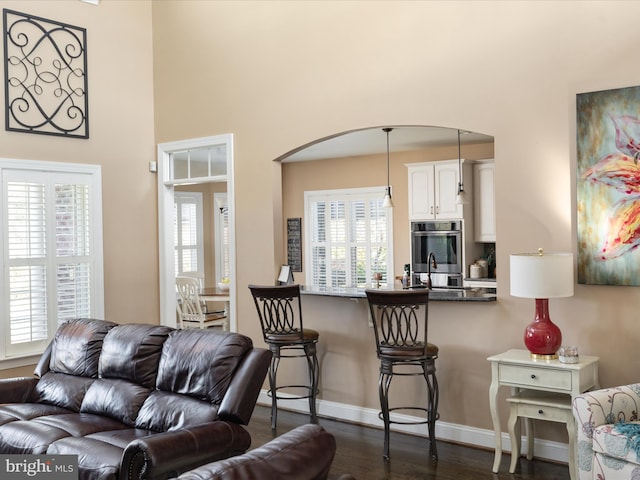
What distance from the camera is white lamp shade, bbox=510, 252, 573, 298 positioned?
13.0 ft

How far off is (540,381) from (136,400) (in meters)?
2.39

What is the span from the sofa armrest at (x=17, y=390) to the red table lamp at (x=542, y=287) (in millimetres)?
3247

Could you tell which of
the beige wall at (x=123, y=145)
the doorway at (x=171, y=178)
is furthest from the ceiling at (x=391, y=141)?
the beige wall at (x=123, y=145)

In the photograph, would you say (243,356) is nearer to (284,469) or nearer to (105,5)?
(284,469)

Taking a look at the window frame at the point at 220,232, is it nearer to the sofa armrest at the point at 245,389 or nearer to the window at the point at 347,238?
the window at the point at 347,238

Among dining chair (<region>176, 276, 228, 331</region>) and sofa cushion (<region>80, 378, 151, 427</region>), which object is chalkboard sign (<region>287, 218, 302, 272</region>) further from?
sofa cushion (<region>80, 378, 151, 427</region>)

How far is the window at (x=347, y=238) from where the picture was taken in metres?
9.62

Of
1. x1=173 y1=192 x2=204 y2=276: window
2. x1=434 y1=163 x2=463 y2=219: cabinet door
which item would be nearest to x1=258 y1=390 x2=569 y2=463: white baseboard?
x1=434 y1=163 x2=463 y2=219: cabinet door

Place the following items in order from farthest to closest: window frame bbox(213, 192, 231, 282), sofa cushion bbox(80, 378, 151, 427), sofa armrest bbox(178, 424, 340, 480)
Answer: window frame bbox(213, 192, 231, 282)
sofa cushion bbox(80, 378, 151, 427)
sofa armrest bbox(178, 424, 340, 480)

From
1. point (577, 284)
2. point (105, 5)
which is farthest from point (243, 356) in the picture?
point (105, 5)

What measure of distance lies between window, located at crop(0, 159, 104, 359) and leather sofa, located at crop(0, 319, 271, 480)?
146cm

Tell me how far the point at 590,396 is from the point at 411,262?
5.45m

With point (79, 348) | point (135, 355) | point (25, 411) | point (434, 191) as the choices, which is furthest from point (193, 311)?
point (135, 355)

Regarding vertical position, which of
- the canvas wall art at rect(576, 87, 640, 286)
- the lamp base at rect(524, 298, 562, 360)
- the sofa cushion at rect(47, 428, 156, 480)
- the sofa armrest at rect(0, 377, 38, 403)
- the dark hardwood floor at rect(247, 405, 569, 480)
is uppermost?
the canvas wall art at rect(576, 87, 640, 286)
